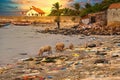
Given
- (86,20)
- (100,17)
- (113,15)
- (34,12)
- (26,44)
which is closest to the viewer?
(26,44)

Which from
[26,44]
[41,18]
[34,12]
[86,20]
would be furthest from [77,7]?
[26,44]

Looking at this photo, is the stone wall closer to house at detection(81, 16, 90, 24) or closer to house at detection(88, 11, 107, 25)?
house at detection(81, 16, 90, 24)

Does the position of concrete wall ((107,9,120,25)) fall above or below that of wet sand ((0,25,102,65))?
above

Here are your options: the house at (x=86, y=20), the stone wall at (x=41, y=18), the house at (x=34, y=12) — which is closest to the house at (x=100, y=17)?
the house at (x=86, y=20)

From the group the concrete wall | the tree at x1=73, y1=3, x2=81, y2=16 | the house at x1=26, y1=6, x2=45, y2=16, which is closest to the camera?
the concrete wall

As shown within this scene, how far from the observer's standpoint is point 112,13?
52688 millimetres

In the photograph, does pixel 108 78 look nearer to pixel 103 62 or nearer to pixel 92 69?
pixel 92 69

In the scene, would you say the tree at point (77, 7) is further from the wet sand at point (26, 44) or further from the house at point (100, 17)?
the wet sand at point (26, 44)

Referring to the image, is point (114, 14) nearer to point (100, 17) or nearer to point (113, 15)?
point (113, 15)

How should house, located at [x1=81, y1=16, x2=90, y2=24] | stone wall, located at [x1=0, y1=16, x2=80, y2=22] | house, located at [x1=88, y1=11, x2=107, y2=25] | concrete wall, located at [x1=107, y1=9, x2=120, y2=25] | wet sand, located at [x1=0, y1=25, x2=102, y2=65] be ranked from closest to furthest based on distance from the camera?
1. wet sand, located at [x1=0, y1=25, x2=102, y2=65]
2. concrete wall, located at [x1=107, y1=9, x2=120, y2=25]
3. house, located at [x1=88, y1=11, x2=107, y2=25]
4. house, located at [x1=81, y1=16, x2=90, y2=24]
5. stone wall, located at [x1=0, y1=16, x2=80, y2=22]

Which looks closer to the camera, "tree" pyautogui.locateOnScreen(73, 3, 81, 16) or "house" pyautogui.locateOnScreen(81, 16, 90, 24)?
"house" pyautogui.locateOnScreen(81, 16, 90, 24)

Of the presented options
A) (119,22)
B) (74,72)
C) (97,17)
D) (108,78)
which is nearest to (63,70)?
(74,72)

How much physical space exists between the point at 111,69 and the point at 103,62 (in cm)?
205

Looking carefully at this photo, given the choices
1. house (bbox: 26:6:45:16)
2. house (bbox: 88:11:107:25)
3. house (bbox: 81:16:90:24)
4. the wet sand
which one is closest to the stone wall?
house (bbox: 81:16:90:24)
